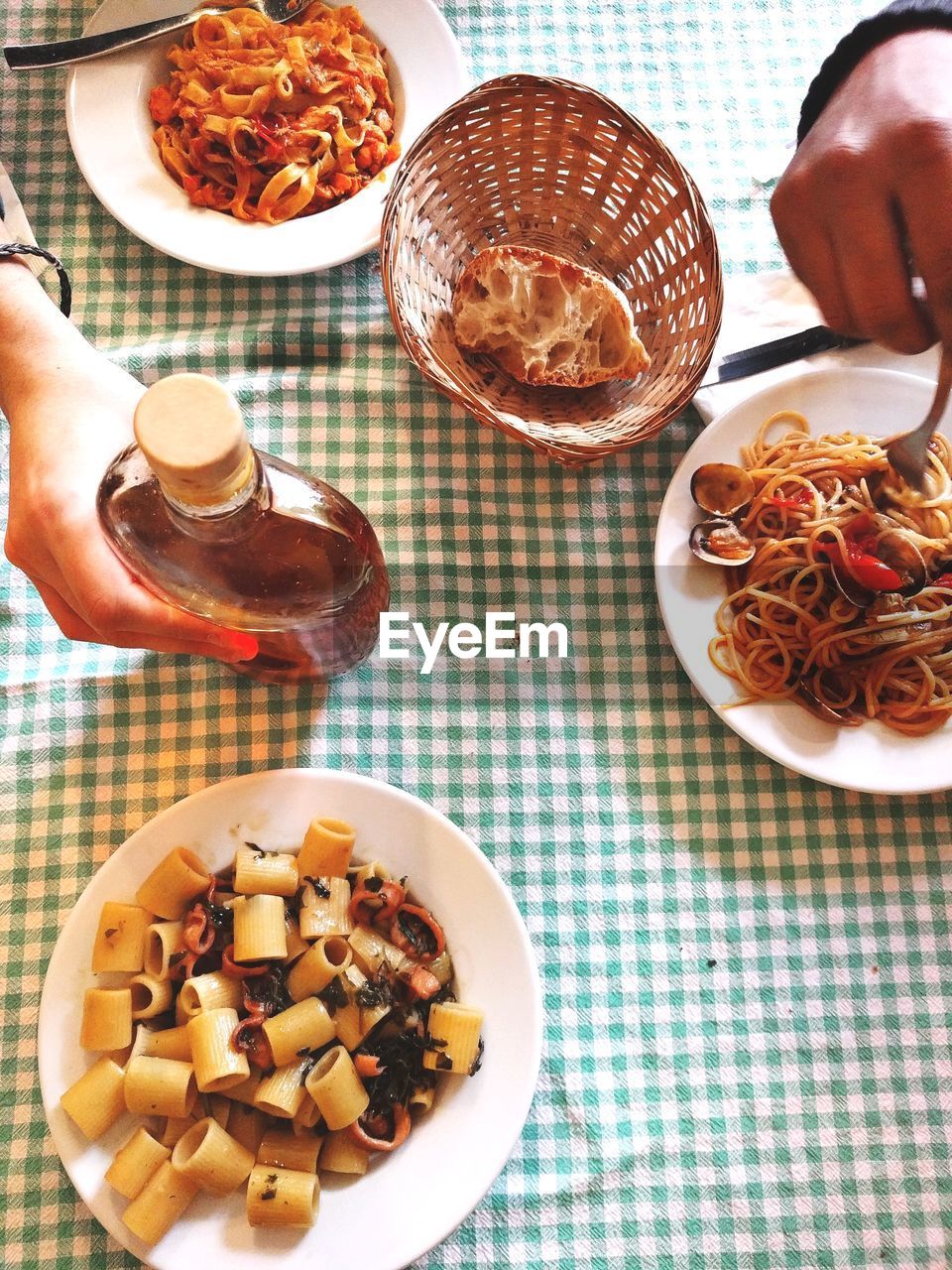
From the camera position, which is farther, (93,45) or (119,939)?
(93,45)

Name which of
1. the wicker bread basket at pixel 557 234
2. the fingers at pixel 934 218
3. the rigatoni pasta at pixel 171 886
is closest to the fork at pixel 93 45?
the wicker bread basket at pixel 557 234

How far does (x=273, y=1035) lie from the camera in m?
0.99

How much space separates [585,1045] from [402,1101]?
0.23 metres

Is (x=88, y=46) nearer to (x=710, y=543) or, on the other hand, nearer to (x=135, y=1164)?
(x=710, y=543)

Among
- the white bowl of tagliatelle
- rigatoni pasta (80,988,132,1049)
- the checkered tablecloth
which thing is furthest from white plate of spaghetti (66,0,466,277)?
rigatoni pasta (80,988,132,1049)

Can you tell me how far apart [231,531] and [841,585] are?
2.50 ft

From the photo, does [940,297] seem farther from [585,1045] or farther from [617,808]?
[585,1045]

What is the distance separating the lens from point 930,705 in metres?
1.17

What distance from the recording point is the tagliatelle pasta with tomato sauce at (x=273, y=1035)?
97 centimetres

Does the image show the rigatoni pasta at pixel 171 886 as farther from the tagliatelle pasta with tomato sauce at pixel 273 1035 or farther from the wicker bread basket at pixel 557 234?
the wicker bread basket at pixel 557 234

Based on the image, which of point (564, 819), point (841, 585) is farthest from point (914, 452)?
point (564, 819)

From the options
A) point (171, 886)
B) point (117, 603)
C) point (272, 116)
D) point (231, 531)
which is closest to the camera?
point (231, 531)

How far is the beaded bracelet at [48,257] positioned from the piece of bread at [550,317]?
49cm

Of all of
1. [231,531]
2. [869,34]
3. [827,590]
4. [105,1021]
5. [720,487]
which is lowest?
[105,1021]
